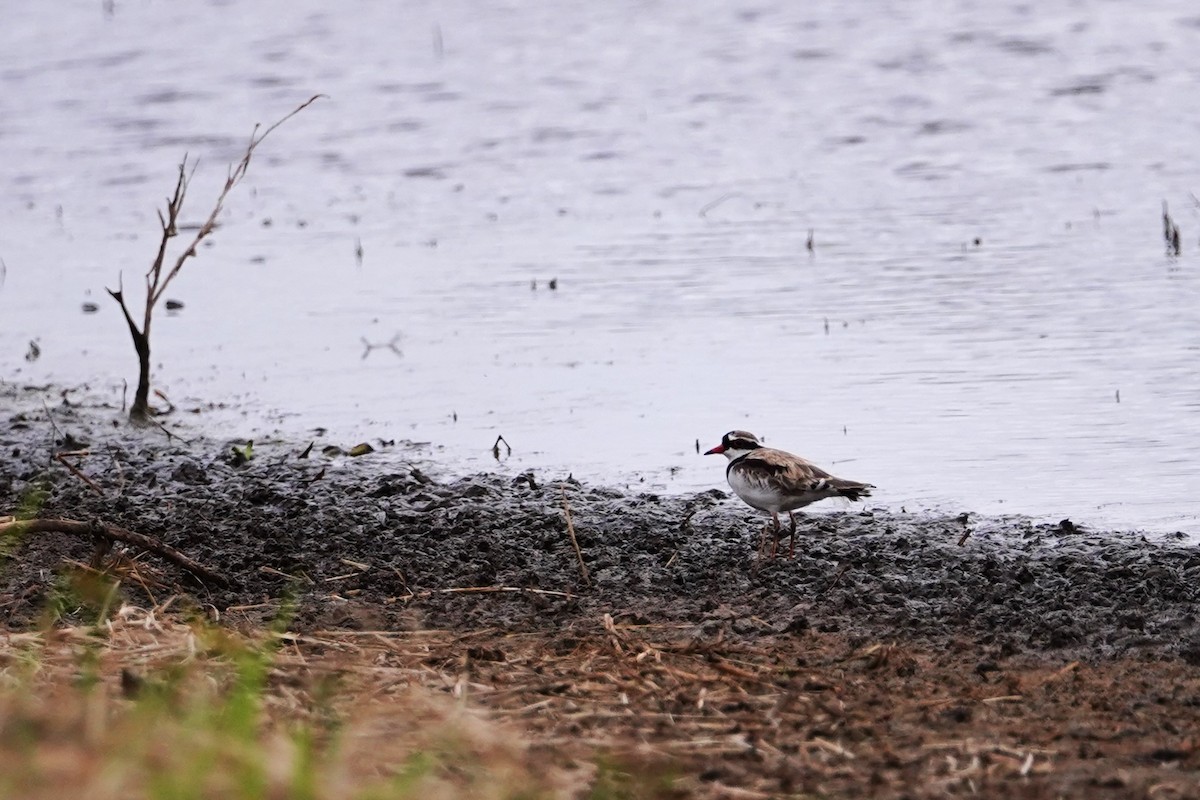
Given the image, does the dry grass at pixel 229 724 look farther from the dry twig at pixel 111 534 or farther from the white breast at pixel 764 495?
the white breast at pixel 764 495

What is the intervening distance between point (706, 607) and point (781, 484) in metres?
0.80

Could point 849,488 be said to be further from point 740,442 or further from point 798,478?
point 740,442

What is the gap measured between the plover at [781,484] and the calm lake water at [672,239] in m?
1.08

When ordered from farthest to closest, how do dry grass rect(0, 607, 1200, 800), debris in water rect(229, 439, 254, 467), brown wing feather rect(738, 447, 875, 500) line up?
debris in water rect(229, 439, 254, 467) < brown wing feather rect(738, 447, 875, 500) < dry grass rect(0, 607, 1200, 800)

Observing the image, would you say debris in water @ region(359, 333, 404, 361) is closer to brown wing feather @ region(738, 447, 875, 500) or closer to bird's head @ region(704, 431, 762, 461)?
bird's head @ region(704, 431, 762, 461)

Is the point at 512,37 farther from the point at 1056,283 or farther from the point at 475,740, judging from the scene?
the point at 475,740

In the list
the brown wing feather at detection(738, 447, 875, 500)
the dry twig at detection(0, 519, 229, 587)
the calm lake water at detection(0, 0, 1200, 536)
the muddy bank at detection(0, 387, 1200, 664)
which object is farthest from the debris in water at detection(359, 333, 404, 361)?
the dry twig at detection(0, 519, 229, 587)

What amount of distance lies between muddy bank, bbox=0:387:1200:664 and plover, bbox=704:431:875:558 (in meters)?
0.26

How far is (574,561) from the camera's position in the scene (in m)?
8.23

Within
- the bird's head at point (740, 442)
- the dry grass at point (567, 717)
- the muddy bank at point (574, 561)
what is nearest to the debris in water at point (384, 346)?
the muddy bank at point (574, 561)

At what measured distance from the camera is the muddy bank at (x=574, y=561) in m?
7.34

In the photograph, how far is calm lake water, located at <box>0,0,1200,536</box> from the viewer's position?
34.9 ft

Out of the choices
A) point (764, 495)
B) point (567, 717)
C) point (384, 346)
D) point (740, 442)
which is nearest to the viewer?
point (567, 717)

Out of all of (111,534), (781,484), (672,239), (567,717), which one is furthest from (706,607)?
(672,239)
